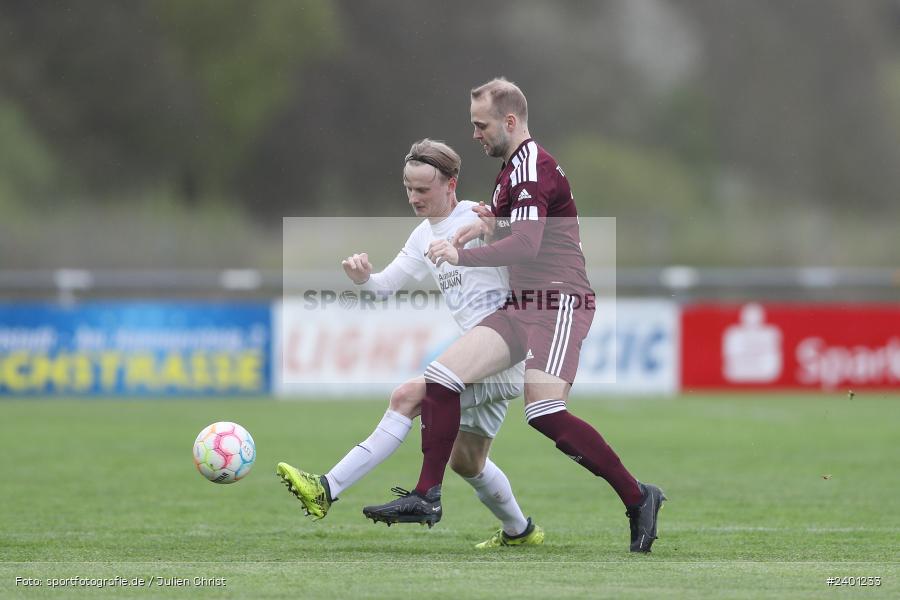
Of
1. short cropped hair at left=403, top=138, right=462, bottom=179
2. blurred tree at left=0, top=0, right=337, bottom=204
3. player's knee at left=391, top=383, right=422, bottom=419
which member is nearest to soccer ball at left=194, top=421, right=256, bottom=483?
player's knee at left=391, top=383, right=422, bottom=419

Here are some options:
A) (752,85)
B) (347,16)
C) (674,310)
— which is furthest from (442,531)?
(752,85)

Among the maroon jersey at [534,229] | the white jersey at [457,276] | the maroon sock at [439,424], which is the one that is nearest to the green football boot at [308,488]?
the maroon sock at [439,424]

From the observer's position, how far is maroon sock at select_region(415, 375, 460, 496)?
689cm

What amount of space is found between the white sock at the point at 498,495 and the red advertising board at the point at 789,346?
1220cm

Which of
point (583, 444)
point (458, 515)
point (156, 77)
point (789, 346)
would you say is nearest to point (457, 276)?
point (583, 444)

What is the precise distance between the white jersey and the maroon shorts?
0.44ft

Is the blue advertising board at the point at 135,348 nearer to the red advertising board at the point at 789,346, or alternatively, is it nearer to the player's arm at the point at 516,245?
the red advertising board at the point at 789,346

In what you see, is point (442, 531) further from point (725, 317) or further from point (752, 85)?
point (752, 85)

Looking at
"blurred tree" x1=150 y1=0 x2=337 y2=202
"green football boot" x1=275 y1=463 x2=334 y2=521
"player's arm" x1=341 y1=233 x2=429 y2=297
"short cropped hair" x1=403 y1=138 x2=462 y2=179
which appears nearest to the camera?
"green football boot" x1=275 y1=463 x2=334 y2=521

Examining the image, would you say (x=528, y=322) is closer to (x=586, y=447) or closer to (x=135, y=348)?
(x=586, y=447)

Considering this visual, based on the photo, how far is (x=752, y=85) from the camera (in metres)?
45.8

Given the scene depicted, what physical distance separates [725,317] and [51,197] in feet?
54.7

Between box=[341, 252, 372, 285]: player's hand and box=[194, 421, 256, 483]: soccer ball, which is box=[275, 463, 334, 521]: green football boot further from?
box=[341, 252, 372, 285]: player's hand

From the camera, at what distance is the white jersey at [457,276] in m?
7.26
